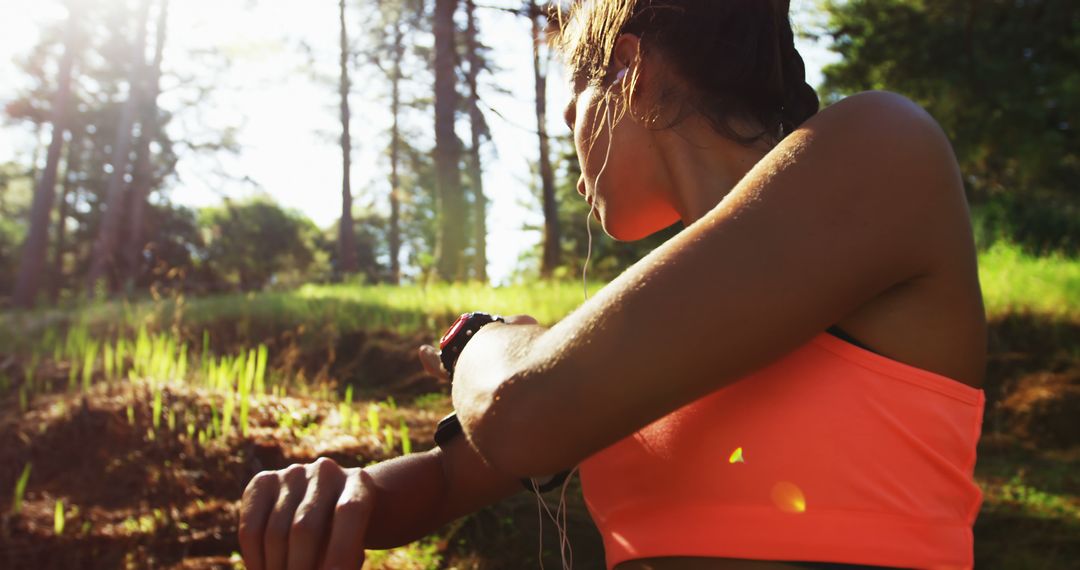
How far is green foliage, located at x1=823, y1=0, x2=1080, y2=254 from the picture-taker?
7.24 metres

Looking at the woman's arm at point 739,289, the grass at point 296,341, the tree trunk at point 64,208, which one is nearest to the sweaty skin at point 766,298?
the woman's arm at point 739,289

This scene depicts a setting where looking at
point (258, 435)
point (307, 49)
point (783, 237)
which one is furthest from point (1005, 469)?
point (307, 49)

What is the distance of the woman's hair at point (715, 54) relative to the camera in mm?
1184

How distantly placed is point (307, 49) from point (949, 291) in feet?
64.5

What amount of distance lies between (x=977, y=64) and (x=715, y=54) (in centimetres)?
745

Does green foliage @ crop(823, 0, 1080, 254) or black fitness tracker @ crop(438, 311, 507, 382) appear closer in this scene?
black fitness tracker @ crop(438, 311, 507, 382)

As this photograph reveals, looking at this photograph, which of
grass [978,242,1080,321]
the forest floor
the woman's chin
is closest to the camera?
the woman's chin

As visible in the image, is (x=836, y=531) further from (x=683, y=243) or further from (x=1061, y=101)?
(x=1061, y=101)

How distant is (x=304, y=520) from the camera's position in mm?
1022

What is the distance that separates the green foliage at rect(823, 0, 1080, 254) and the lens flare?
22.4 feet

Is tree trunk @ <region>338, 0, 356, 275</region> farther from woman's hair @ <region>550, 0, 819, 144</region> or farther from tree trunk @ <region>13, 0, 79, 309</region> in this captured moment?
woman's hair @ <region>550, 0, 819, 144</region>

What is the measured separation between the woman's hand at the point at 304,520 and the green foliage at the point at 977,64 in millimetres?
6969

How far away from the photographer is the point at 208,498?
10.0 feet

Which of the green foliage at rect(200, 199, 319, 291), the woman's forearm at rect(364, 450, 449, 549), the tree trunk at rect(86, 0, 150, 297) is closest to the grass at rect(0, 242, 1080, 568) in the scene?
the woman's forearm at rect(364, 450, 449, 549)
